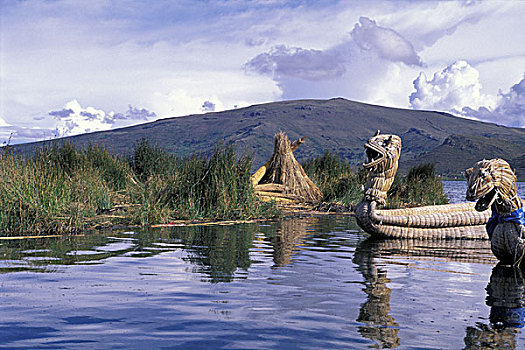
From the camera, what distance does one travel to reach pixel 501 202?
7004mm

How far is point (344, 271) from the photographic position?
277 inches

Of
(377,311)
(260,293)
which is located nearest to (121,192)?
(260,293)

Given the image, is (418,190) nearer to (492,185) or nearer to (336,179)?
(336,179)

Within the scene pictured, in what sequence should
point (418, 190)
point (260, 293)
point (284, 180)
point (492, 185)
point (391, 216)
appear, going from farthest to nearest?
point (418, 190) < point (284, 180) < point (391, 216) < point (492, 185) < point (260, 293)

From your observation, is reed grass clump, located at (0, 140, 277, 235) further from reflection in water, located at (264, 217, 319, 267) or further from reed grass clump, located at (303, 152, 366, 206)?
reed grass clump, located at (303, 152, 366, 206)

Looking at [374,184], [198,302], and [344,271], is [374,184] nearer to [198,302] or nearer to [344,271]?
[344,271]

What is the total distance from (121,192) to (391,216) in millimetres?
8392

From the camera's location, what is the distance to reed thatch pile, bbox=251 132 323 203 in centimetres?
1952

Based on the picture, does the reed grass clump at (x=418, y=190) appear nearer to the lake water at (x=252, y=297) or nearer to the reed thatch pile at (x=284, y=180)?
the reed thatch pile at (x=284, y=180)

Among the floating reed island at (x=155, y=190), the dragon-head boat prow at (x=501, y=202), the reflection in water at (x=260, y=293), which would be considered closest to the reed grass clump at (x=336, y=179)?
the floating reed island at (x=155, y=190)

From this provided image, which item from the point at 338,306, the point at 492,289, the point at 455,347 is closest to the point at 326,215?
the point at 492,289

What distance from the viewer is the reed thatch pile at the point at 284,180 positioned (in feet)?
64.0

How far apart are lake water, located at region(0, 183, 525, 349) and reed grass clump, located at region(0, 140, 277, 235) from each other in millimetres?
1427

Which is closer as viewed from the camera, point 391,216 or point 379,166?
point 379,166
